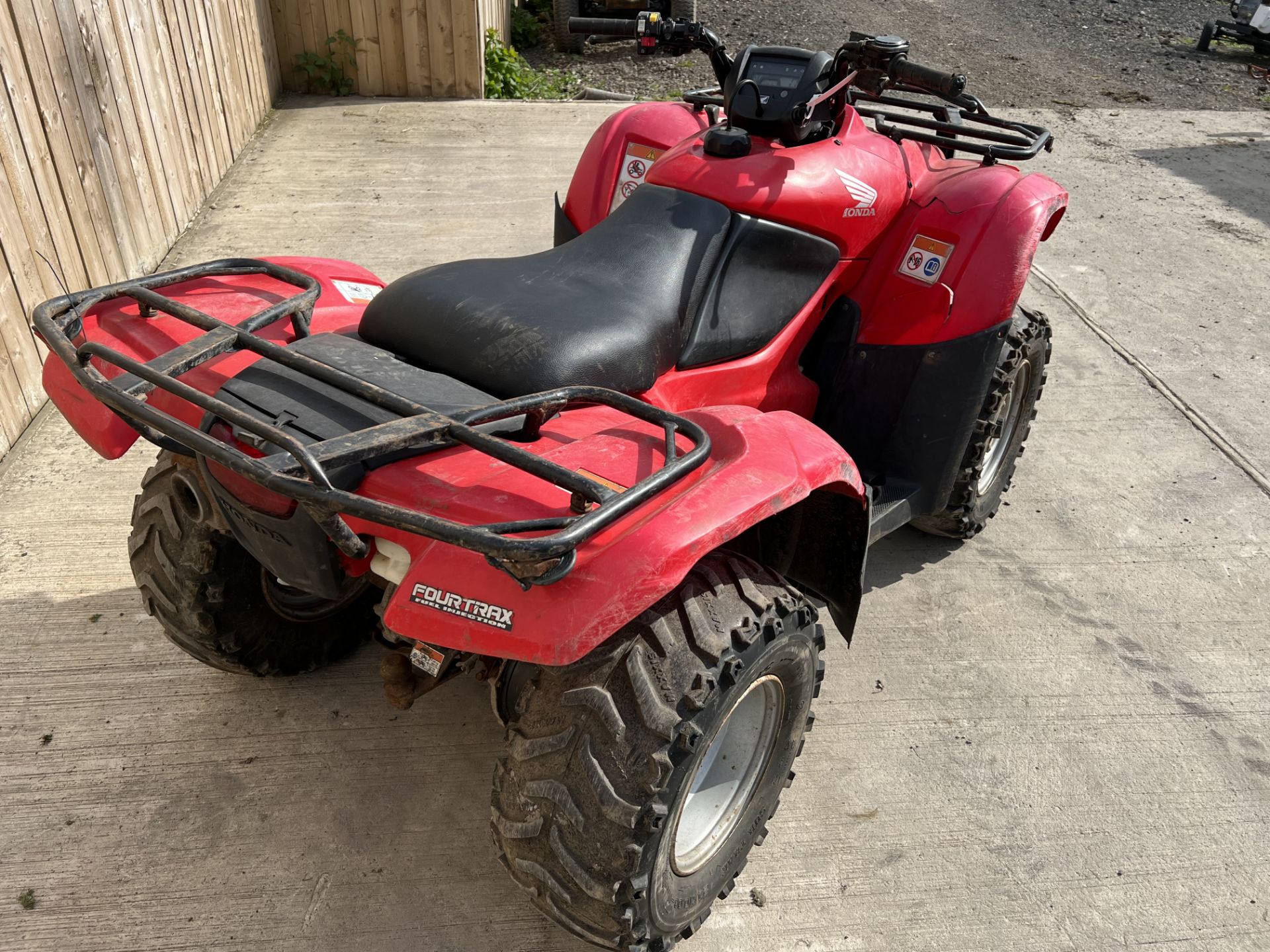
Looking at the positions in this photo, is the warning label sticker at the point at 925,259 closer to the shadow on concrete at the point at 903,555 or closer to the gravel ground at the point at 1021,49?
the shadow on concrete at the point at 903,555

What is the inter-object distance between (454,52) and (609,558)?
23.7ft

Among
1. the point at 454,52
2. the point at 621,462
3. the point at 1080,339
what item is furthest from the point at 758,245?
the point at 454,52

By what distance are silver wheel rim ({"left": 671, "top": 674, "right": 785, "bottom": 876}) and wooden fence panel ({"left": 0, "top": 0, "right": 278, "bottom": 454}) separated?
2918mm

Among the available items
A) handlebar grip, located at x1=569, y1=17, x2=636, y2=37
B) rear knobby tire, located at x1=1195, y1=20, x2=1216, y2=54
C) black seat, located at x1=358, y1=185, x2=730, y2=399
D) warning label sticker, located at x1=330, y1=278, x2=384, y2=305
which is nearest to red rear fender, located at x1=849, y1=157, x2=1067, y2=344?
black seat, located at x1=358, y1=185, x2=730, y2=399

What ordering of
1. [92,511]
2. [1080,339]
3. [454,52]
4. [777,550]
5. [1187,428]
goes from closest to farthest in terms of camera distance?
1. [777,550]
2. [92,511]
3. [1187,428]
4. [1080,339]
5. [454,52]

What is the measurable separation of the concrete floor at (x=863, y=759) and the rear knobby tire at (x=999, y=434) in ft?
0.52

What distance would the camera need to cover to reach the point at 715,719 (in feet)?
6.20

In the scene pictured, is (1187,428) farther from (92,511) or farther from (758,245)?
(92,511)

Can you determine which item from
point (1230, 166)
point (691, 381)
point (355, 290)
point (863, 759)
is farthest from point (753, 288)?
point (1230, 166)

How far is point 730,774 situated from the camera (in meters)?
2.31

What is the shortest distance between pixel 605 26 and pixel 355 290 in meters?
1.28

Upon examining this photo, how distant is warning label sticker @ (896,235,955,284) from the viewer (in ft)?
9.61

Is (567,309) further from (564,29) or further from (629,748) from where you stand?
(564,29)

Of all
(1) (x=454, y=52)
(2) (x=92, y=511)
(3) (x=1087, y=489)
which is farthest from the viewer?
A: (1) (x=454, y=52)
